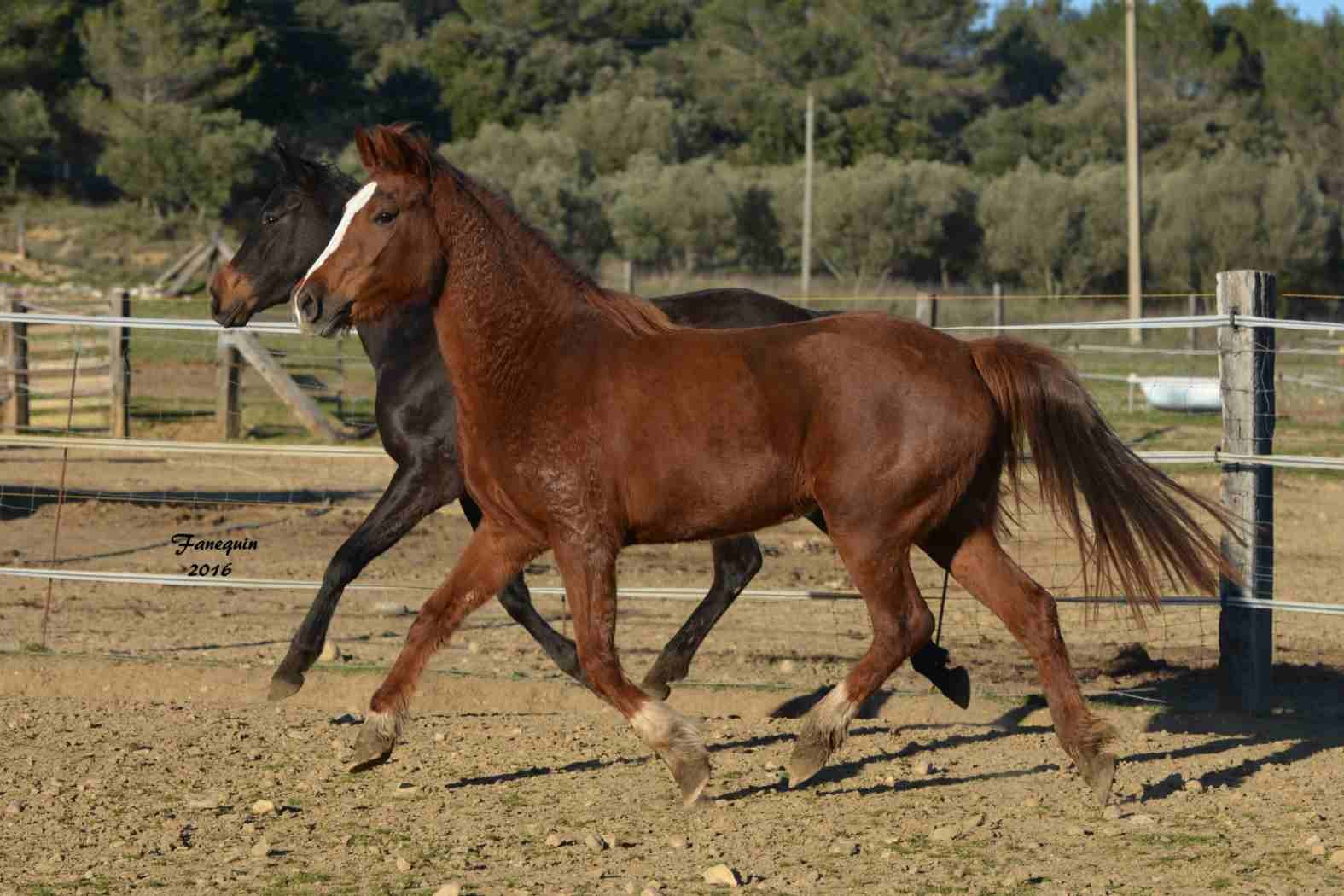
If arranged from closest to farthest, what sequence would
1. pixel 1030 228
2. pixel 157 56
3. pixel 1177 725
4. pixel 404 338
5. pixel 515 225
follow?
pixel 515 225, pixel 1177 725, pixel 404 338, pixel 1030 228, pixel 157 56

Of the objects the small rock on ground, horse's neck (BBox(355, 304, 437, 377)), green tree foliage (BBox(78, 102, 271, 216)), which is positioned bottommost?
the small rock on ground

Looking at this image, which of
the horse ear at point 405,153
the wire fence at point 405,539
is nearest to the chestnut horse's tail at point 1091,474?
the wire fence at point 405,539

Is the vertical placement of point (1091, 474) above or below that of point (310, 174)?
below

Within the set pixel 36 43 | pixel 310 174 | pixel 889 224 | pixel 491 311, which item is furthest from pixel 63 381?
pixel 36 43

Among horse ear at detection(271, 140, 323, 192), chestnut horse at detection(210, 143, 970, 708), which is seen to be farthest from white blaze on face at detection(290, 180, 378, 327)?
horse ear at detection(271, 140, 323, 192)

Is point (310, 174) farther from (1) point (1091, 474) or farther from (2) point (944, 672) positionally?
(1) point (1091, 474)

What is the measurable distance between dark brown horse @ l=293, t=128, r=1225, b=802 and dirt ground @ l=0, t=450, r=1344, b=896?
34 centimetres

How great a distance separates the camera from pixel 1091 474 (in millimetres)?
5266

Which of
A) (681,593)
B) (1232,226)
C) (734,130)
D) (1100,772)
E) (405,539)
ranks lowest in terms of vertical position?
(405,539)

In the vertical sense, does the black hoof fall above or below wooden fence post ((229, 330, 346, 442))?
below

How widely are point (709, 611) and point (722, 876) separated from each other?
2494 millimetres

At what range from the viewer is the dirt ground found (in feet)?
14.0

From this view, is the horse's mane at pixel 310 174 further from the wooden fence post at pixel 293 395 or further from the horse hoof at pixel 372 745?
the wooden fence post at pixel 293 395

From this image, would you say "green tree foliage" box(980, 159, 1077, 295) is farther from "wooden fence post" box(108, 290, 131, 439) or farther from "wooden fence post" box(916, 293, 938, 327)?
"wooden fence post" box(916, 293, 938, 327)
